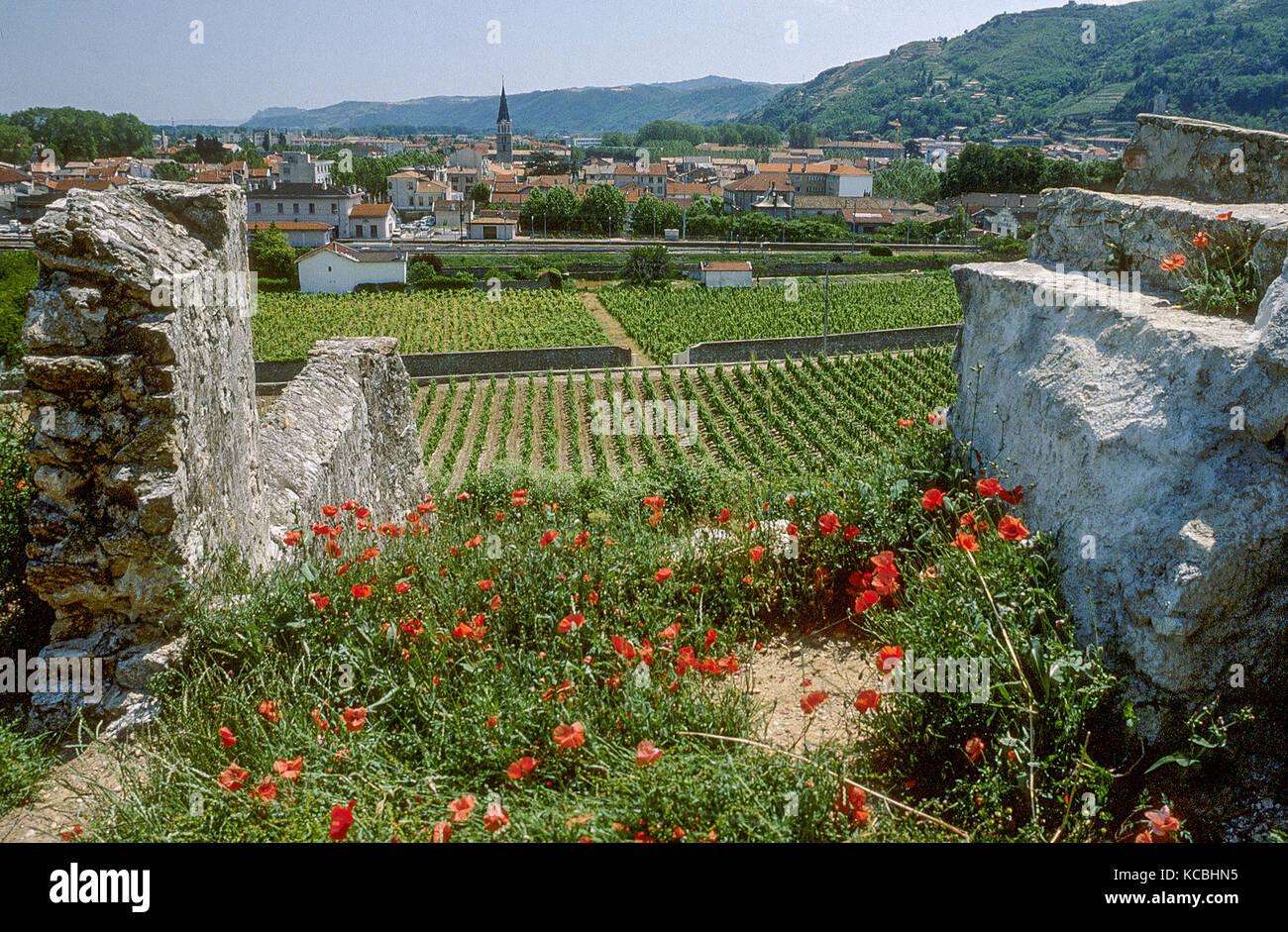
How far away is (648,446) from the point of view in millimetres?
25750

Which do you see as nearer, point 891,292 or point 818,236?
point 891,292

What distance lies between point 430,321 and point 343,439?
1570 inches

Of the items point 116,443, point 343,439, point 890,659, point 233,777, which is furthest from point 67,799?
point 343,439

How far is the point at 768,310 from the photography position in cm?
4734

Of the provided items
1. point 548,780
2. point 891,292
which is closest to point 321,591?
point 548,780

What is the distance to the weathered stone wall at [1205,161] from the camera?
16.7 ft

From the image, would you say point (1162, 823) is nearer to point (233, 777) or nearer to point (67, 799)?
point (233, 777)

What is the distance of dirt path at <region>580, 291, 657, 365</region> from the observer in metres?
37.8

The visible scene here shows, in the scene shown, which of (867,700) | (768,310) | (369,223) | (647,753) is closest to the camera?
(647,753)

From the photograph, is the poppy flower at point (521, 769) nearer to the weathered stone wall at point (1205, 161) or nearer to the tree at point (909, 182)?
the weathered stone wall at point (1205, 161)

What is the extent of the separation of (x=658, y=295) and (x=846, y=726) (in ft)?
162

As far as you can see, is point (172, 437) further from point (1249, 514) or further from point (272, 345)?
point (272, 345)

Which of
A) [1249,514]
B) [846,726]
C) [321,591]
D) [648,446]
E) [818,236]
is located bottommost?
[648,446]

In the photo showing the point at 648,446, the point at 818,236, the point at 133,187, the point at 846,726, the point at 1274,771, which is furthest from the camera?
the point at 818,236
